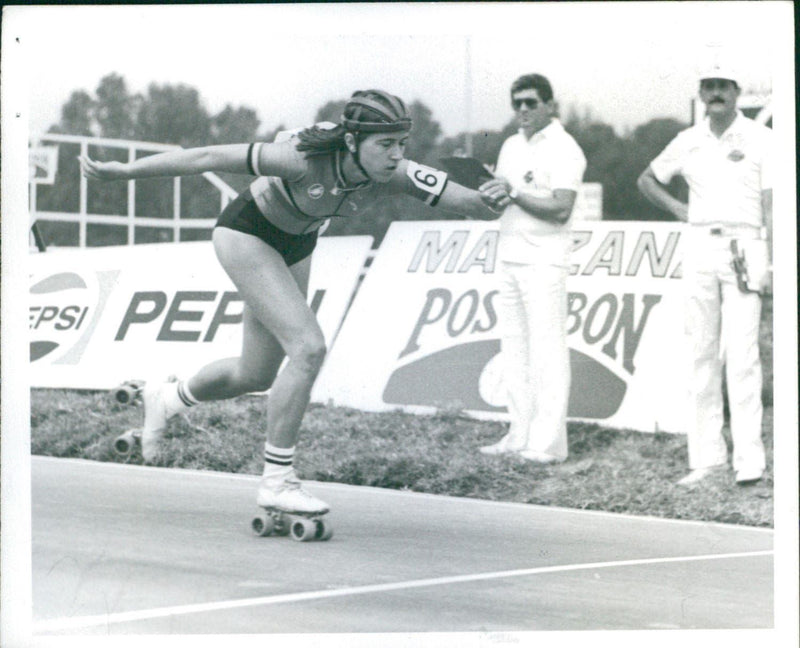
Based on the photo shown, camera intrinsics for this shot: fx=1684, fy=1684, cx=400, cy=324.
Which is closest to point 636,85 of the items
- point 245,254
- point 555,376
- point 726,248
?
point 726,248

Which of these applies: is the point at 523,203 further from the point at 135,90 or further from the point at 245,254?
the point at 135,90

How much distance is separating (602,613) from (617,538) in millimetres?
326

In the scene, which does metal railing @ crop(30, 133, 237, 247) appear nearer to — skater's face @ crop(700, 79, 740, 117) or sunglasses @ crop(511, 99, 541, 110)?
sunglasses @ crop(511, 99, 541, 110)

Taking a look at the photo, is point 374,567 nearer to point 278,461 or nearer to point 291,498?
point 291,498

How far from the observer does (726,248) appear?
7012mm

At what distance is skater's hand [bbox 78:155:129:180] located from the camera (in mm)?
6922

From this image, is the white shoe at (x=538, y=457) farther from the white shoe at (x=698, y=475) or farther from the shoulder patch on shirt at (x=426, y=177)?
the shoulder patch on shirt at (x=426, y=177)

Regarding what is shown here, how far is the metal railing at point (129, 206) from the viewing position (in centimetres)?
690

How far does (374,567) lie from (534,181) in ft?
5.65

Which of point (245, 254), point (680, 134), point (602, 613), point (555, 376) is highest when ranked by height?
point (680, 134)

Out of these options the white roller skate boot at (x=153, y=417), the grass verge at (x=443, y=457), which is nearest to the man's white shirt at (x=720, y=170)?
the grass verge at (x=443, y=457)

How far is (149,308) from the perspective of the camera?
7.13 m

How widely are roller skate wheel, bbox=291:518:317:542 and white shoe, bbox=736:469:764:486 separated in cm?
176

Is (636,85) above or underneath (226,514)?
above
